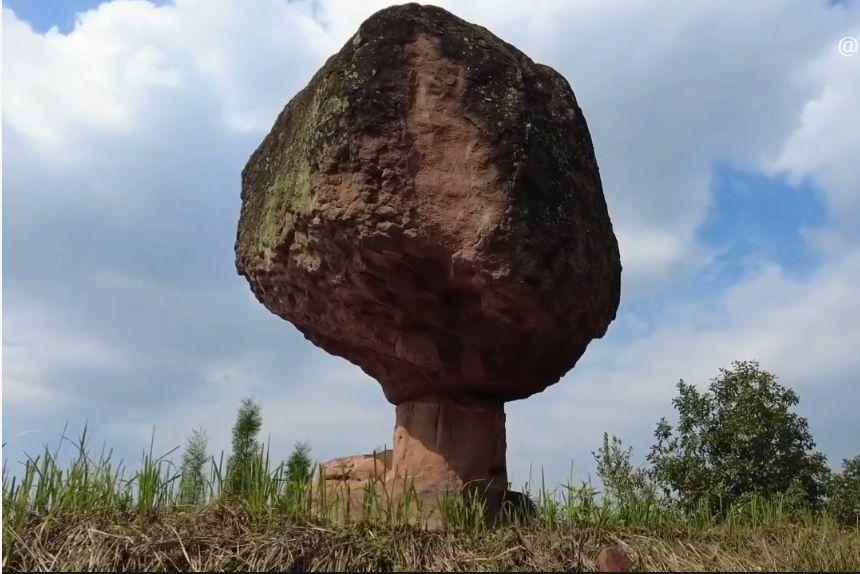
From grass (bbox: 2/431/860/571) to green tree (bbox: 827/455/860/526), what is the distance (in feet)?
12.7

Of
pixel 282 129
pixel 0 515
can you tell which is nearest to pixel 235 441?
pixel 282 129

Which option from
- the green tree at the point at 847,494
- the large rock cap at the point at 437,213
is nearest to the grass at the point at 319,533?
the large rock cap at the point at 437,213

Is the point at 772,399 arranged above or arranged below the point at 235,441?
above

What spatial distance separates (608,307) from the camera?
6.52m

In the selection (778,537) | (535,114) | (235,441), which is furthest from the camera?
(235,441)

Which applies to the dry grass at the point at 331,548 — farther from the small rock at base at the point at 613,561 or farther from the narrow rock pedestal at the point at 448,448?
the narrow rock pedestal at the point at 448,448

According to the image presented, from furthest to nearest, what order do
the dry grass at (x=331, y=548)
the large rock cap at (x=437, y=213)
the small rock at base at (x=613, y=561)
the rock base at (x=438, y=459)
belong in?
the rock base at (x=438, y=459)
the large rock cap at (x=437, y=213)
the small rock at base at (x=613, y=561)
the dry grass at (x=331, y=548)

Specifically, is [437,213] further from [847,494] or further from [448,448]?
[847,494]

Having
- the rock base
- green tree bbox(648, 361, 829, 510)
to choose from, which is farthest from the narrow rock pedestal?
green tree bbox(648, 361, 829, 510)

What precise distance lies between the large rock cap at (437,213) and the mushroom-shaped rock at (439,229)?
0.01 m

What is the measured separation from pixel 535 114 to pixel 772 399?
240 inches

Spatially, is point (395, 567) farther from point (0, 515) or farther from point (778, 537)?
point (778, 537)

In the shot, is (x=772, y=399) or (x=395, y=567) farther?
(x=772, y=399)

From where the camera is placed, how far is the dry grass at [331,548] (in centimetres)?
434
